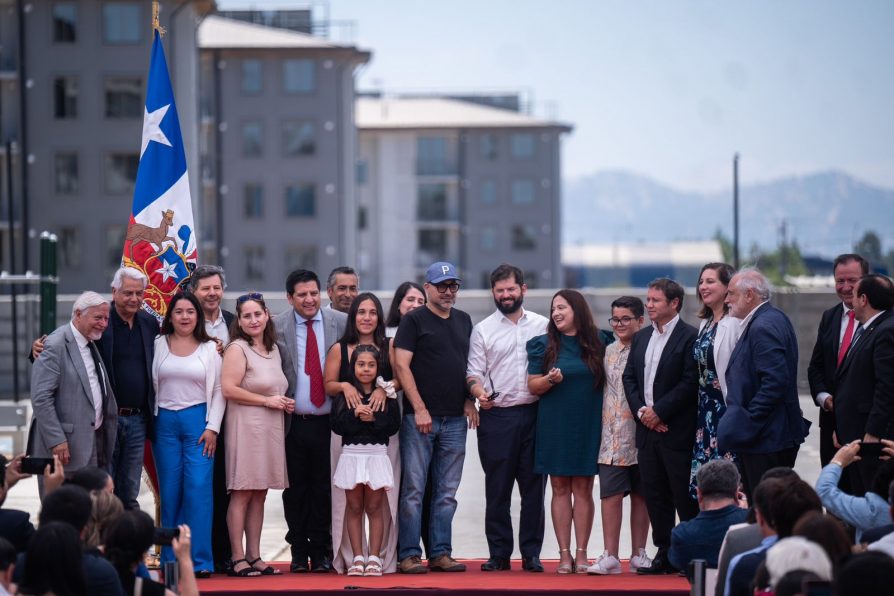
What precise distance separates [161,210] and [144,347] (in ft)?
6.64

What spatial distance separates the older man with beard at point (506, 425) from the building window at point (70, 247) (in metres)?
40.9

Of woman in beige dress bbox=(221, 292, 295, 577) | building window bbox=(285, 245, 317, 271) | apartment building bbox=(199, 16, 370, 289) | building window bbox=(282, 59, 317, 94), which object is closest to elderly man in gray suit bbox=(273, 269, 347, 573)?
woman in beige dress bbox=(221, 292, 295, 577)

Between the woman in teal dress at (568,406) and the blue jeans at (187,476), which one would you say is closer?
the blue jeans at (187,476)

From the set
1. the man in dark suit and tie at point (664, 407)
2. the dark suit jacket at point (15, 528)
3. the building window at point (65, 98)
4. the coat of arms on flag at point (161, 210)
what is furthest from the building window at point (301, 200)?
the dark suit jacket at point (15, 528)

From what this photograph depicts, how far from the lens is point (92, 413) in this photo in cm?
820

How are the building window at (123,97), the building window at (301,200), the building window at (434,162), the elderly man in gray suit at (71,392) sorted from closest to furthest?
the elderly man in gray suit at (71,392) → the building window at (123,97) → the building window at (301,200) → the building window at (434,162)

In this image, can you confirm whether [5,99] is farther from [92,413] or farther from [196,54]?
[92,413]

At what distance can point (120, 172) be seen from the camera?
47438mm

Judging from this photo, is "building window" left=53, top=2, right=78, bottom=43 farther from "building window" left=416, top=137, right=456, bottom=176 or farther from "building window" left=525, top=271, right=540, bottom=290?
Answer: "building window" left=525, top=271, right=540, bottom=290

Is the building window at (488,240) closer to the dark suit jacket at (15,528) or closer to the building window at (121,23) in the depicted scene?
the building window at (121,23)

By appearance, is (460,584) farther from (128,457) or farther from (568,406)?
(128,457)

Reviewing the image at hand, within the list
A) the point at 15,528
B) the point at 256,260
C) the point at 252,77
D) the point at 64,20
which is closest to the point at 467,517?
the point at 15,528

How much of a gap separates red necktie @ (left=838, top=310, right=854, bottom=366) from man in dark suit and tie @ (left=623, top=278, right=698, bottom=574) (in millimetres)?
962

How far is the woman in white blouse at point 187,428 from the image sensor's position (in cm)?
848
